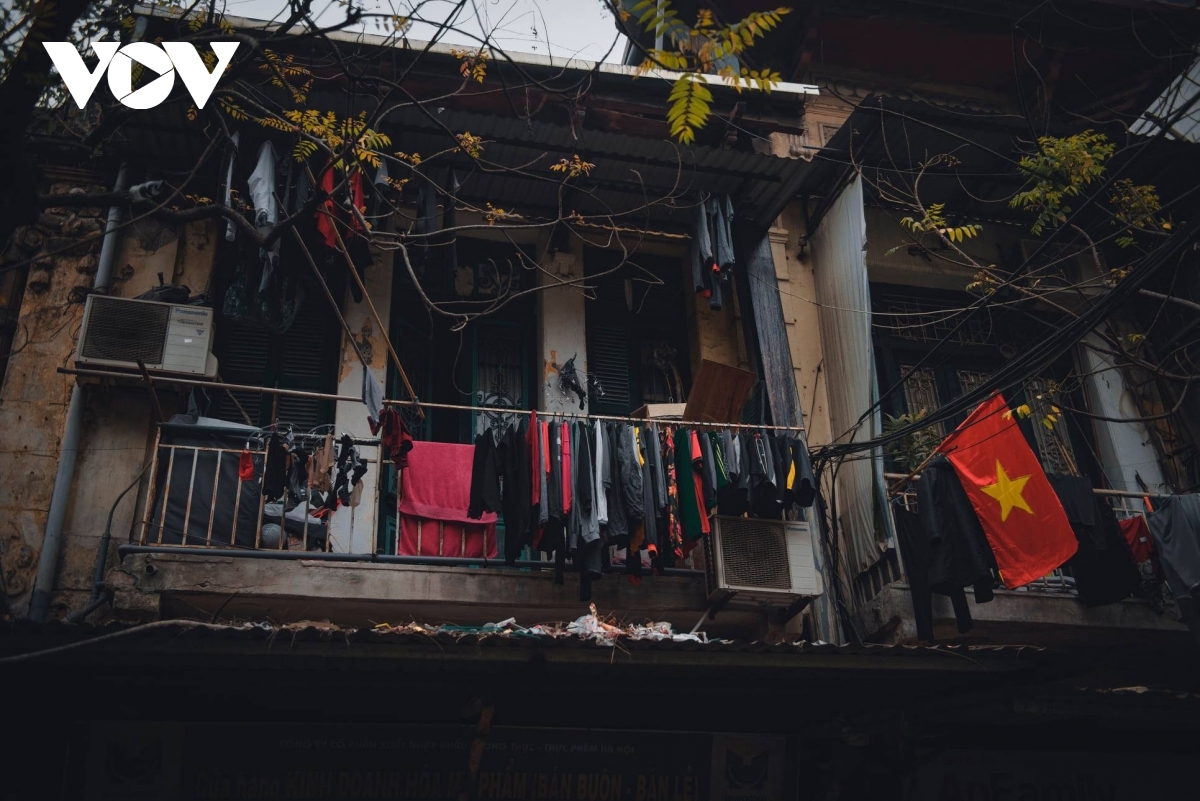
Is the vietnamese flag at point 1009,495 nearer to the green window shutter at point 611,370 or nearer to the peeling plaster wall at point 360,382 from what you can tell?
the green window shutter at point 611,370

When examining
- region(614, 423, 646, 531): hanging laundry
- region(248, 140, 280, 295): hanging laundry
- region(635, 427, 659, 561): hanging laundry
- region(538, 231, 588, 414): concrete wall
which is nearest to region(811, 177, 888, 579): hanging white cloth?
region(635, 427, 659, 561): hanging laundry

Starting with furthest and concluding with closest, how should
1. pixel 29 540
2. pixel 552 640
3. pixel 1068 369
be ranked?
pixel 1068 369
pixel 29 540
pixel 552 640

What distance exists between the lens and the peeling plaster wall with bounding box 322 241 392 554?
8.47 metres

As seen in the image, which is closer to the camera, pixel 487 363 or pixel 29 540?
pixel 29 540

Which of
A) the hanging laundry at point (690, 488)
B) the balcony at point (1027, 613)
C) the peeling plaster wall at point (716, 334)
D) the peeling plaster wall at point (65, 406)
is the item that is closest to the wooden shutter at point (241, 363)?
the peeling plaster wall at point (65, 406)

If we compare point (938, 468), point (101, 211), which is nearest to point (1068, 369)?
point (938, 468)

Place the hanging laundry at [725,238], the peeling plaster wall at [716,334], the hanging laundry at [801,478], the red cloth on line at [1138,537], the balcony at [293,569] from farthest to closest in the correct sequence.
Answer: the peeling plaster wall at [716,334] < the hanging laundry at [725,238] < the red cloth on line at [1138,537] < the hanging laundry at [801,478] < the balcony at [293,569]

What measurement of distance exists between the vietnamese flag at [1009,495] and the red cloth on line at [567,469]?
306 cm

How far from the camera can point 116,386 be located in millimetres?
8430

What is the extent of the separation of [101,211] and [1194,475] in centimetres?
1040

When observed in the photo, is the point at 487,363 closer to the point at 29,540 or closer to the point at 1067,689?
the point at 29,540

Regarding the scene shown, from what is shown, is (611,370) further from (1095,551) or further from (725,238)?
(1095,551)

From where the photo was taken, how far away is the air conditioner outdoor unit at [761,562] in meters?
8.15

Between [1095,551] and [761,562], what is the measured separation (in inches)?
105
